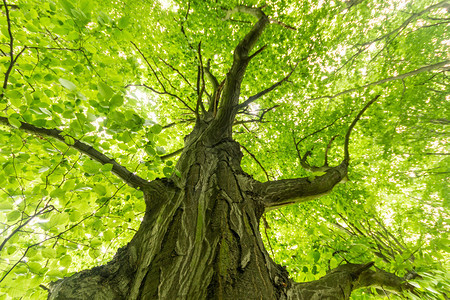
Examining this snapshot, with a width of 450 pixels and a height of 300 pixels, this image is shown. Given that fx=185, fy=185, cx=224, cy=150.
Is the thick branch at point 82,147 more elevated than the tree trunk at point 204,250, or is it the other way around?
the thick branch at point 82,147

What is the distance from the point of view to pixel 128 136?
1.42 metres

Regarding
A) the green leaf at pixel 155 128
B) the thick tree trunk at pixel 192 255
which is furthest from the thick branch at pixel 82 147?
the green leaf at pixel 155 128

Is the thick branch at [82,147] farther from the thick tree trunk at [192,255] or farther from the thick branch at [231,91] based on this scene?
the thick branch at [231,91]

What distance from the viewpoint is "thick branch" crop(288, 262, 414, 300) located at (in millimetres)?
1429

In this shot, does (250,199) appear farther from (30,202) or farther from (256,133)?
(256,133)

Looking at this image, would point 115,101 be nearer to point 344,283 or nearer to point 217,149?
point 217,149

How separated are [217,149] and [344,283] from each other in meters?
1.99

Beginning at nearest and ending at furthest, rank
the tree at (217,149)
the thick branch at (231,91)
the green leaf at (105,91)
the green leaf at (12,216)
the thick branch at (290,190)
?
the green leaf at (105,91) < the tree at (217,149) < the green leaf at (12,216) < the thick branch at (290,190) < the thick branch at (231,91)

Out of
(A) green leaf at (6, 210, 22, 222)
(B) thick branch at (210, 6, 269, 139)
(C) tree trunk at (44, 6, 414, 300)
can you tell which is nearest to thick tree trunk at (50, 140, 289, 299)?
(C) tree trunk at (44, 6, 414, 300)

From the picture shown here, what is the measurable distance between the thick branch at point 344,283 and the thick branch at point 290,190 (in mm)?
796

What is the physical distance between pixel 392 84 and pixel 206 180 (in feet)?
22.5

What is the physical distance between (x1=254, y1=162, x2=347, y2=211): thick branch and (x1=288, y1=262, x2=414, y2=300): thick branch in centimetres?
80

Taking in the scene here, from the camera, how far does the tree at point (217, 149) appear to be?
135cm

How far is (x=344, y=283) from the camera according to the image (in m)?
1.57
